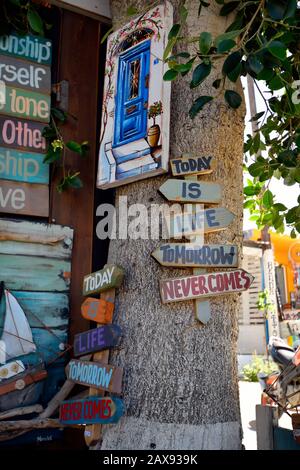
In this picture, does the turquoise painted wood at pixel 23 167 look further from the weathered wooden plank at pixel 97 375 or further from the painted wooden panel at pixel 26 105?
the weathered wooden plank at pixel 97 375

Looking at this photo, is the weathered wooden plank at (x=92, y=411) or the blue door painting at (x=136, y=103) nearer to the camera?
the weathered wooden plank at (x=92, y=411)

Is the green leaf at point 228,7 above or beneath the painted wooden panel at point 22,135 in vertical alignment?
above

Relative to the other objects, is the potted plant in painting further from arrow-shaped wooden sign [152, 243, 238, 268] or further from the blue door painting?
arrow-shaped wooden sign [152, 243, 238, 268]

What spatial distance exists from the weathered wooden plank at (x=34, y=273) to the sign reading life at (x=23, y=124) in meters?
0.31

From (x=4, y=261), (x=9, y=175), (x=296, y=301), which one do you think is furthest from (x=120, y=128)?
(x=296, y=301)

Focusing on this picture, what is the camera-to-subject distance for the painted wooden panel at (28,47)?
3.36 m

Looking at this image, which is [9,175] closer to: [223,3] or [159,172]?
[159,172]

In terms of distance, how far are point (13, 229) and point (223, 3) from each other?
69.9 inches

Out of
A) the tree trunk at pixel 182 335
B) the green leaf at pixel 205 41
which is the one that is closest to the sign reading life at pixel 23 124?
the tree trunk at pixel 182 335

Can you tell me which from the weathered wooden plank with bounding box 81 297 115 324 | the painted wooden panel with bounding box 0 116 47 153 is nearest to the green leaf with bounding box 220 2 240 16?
the painted wooden panel with bounding box 0 116 47 153

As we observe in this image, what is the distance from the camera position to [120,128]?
2.99 m

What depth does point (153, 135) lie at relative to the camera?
9.14 feet

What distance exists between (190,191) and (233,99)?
1.75ft

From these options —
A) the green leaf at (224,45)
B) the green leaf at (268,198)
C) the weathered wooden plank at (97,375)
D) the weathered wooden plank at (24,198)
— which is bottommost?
the weathered wooden plank at (97,375)
